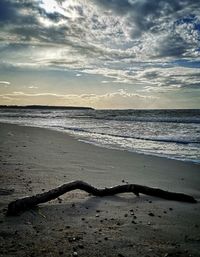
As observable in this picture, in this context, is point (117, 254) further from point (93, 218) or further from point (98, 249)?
point (93, 218)

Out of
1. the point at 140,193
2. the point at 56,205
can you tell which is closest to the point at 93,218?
the point at 56,205

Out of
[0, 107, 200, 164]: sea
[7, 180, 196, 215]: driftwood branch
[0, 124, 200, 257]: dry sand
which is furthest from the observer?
[0, 107, 200, 164]: sea

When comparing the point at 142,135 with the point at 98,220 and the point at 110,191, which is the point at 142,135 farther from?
the point at 98,220

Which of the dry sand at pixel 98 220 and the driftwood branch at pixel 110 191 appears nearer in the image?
the dry sand at pixel 98 220

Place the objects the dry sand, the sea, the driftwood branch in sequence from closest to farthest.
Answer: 1. the dry sand
2. the driftwood branch
3. the sea

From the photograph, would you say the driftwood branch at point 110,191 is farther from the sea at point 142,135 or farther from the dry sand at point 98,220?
the sea at point 142,135

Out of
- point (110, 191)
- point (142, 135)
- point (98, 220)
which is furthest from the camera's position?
point (142, 135)

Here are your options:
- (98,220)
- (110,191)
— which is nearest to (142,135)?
(110,191)

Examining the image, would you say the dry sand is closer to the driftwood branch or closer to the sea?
the driftwood branch

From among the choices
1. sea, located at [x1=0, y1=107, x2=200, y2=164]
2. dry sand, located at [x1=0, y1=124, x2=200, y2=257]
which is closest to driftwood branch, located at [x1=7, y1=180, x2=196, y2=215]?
dry sand, located at [x1=0, y1=124, x2=200, y2=257]

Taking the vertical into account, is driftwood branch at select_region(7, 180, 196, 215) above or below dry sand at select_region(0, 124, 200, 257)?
above

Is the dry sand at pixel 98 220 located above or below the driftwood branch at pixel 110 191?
below

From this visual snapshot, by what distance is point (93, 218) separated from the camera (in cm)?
465

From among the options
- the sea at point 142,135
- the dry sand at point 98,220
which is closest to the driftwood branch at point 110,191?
the dry sand at point 98,220
